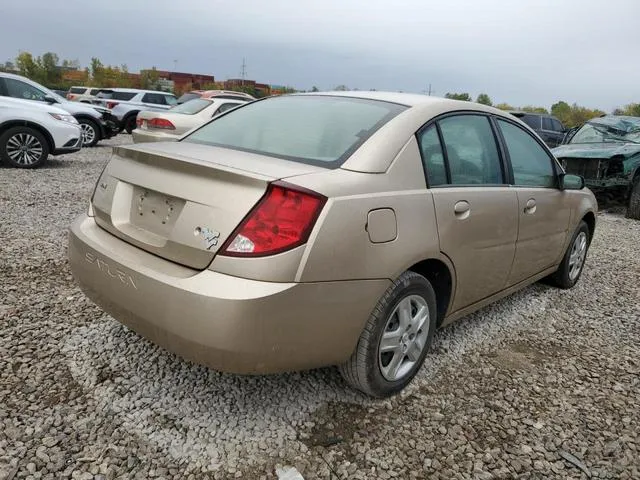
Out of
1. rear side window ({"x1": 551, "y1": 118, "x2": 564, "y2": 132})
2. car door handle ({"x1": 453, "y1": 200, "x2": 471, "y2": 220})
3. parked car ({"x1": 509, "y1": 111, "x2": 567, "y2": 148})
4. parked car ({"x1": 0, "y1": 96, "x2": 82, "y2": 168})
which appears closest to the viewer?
car door handle ({"x1": 453, "y1": 200, "x2": 471, "y2": 220})

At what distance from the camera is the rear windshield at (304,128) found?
2430 millimetres

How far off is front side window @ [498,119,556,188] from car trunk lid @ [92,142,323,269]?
1.83 metres

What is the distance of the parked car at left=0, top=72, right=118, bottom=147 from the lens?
30.8 feet

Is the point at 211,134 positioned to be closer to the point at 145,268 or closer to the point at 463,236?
the point at 145,268

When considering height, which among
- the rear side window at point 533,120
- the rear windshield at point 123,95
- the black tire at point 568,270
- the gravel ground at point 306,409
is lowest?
the gravel ground at point 306,409

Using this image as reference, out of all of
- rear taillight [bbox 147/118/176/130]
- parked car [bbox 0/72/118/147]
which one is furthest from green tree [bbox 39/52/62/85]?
rear taillight [bbox 147/118/176/130]

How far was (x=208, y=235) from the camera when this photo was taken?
6.63 feet

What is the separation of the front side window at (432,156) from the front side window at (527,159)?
0.92 metres

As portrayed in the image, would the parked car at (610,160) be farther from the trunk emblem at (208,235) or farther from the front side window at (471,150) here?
the trunk emblem at (208,235)

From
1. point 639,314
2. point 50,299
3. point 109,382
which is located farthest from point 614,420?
point 50,299

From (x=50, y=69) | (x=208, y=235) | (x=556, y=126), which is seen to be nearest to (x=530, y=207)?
(x=208, y=235)

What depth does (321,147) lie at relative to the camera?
245 cm

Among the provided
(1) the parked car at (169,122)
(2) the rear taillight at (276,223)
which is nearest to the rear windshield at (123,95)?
(1) the parked car at (169,122)

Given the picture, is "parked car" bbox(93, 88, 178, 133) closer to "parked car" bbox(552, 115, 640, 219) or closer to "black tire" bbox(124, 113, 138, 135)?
"black tire" bbox(124, 113, 138, 135)
